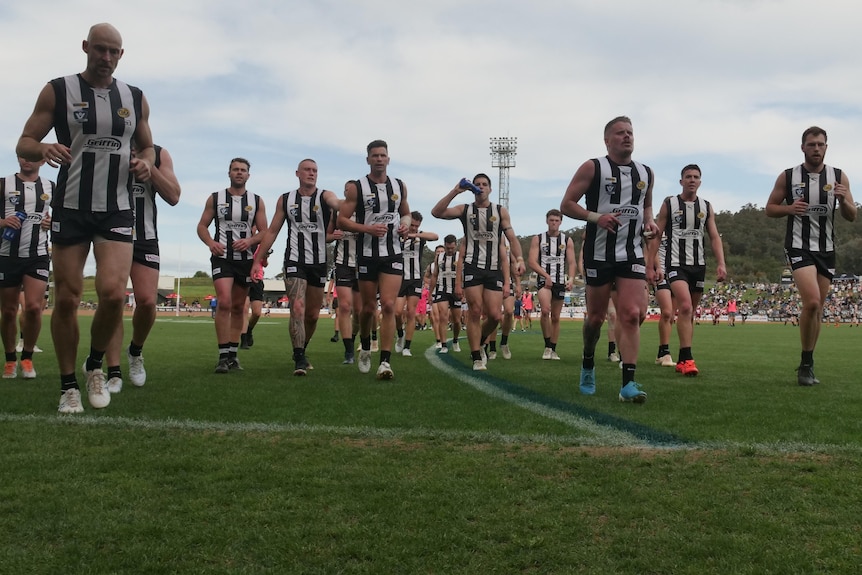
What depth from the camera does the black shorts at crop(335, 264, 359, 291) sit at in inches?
388

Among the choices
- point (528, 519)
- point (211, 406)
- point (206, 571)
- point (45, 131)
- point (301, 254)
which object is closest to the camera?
point (206, 571)

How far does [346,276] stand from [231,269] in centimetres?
227

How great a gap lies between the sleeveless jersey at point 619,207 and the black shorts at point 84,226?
374 cm

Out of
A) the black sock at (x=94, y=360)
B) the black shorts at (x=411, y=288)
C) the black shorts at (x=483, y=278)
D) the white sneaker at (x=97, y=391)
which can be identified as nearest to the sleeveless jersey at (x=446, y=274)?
the black shorts at (x=411, y=288)

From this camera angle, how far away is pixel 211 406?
16.4 feet

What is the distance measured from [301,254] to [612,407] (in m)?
4.44

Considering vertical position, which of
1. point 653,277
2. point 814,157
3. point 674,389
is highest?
point 814,157

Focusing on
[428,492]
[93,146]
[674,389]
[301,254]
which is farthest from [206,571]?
[301,254]

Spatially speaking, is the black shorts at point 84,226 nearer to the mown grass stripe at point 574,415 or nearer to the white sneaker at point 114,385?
the white sneaker at point 114,385

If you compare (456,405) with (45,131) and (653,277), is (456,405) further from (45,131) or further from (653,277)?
(653,277)

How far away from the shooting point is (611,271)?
19.7ft

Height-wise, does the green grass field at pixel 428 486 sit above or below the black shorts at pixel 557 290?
below

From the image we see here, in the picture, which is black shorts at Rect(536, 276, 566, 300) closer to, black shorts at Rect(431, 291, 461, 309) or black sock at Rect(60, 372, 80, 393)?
black shorts at Rect(431, 291, 461, 309)

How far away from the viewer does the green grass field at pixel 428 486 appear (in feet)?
7.17
